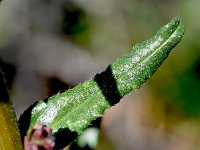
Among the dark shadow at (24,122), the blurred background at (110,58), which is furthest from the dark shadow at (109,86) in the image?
the blurred background at (110,58)

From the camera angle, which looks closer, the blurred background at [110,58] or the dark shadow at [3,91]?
the dark shadow at [3,91]

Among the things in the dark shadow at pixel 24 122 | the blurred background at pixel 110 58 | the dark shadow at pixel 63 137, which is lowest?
the blurred background at pixel 110 58

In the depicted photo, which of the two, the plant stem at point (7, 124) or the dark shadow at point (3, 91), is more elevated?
the dark shadow at point (3, 91)

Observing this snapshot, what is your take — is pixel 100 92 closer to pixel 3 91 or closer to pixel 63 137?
pixel 63 137

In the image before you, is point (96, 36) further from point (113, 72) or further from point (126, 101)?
point (113, 72)

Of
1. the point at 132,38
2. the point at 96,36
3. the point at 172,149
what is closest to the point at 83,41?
the point at 96,36

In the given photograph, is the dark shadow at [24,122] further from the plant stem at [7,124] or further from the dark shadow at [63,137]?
the plant stem at [7,124]

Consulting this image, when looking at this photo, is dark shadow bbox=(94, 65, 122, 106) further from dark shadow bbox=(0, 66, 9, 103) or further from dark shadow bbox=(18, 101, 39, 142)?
dark shadow bbox=(0, 66, 9, 103)
